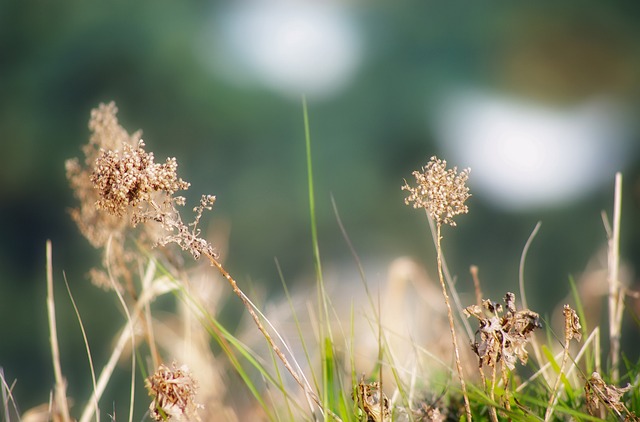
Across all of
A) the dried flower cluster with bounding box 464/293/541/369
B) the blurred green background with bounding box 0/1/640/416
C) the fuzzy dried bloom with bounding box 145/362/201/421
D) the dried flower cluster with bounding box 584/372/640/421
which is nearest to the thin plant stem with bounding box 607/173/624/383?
the dried flower cluster with bounding box 584/372/640/421

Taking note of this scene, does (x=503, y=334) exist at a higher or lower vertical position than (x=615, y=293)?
higher

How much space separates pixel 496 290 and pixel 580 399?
16083 millimetres

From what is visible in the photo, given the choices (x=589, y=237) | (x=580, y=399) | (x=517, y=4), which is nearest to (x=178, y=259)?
(x=580, y=399)

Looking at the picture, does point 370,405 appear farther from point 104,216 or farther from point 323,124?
point 323,124

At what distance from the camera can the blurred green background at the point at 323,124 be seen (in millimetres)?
16625

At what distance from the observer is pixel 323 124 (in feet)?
64.6

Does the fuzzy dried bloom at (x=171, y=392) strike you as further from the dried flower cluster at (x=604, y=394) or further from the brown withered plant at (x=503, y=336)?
the dried flower cluster at (x=604, y=394)

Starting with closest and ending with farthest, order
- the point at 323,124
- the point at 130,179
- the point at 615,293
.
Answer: the point at 130,179 → the point at 615,293 → the point at 323,124

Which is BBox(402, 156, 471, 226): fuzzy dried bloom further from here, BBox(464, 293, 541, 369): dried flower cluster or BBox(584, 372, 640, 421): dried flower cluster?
BBox(584, 372, 640, 421): dried flower cluster

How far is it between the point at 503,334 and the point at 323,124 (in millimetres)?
19252

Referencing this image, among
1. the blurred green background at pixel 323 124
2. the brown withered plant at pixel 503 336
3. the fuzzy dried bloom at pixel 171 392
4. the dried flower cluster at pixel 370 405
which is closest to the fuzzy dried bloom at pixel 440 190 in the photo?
the brown withered plant at pixel 503 336

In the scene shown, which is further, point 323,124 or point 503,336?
point 323,124

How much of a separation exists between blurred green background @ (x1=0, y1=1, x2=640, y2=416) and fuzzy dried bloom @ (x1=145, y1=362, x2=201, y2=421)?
1482 cm

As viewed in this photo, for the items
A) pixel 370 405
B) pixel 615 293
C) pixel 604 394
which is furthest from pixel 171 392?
pixel 615 293
